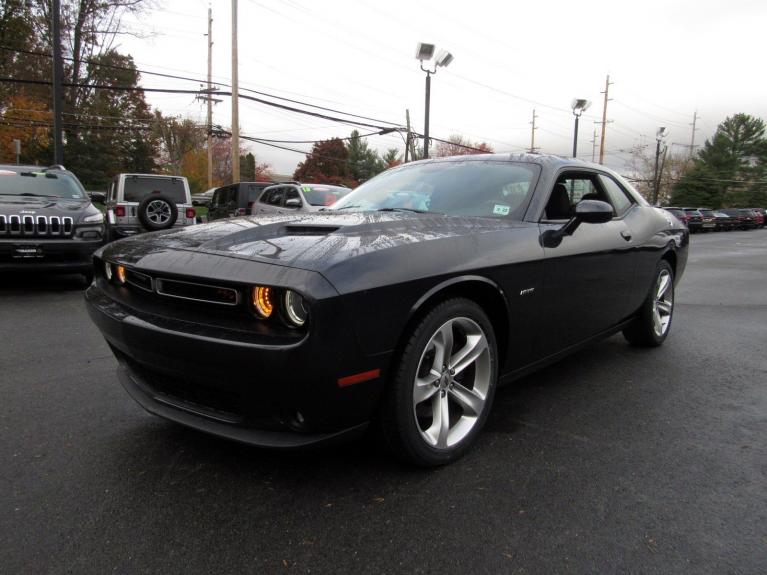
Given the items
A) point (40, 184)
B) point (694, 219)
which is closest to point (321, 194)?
point (40, 184)

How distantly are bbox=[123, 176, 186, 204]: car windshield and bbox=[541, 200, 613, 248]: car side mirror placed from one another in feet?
35.8

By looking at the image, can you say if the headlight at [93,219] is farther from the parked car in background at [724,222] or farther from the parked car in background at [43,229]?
the parked car in background at [724,222]

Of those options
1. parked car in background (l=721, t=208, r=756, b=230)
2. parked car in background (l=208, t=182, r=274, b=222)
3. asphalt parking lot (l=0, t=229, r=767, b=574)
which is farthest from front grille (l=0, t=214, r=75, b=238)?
parked car in background (l=721, t=208, r=756, b=230)

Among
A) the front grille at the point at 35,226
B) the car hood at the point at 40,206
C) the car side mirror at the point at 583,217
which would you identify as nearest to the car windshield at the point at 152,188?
the car hood at the point at 40,206

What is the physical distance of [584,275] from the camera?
10.3 feet

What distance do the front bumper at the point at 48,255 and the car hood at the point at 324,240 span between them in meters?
4.32

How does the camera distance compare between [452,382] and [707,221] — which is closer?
[452,382]

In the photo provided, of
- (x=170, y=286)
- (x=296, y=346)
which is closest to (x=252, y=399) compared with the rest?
(x=296, y=346)

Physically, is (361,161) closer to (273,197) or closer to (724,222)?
(724,222)

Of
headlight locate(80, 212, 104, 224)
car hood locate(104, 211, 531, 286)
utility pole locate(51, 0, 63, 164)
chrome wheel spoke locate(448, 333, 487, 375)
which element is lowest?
chrome wheel spoke locate(448, 333, 487, 375)

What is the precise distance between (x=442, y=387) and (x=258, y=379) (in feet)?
2.86

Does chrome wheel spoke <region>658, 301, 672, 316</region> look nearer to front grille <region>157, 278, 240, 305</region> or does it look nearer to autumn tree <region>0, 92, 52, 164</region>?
front grille <region>157, 278, 240, 305</region>

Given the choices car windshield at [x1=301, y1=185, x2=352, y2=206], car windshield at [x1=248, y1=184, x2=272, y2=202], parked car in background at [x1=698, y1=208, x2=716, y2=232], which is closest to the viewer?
car windshield at [x1=301, y1=185, x2=352, y2=206]

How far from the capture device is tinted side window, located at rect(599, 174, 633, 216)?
3914 millimetres
